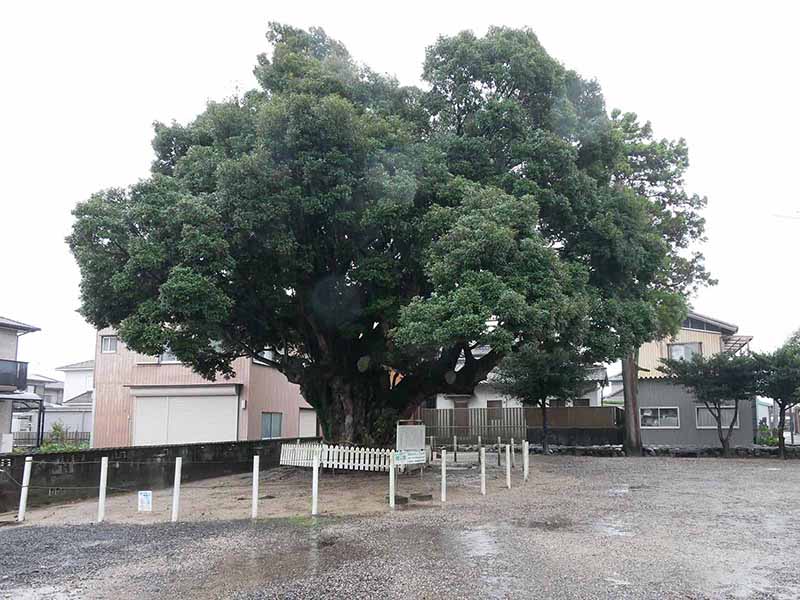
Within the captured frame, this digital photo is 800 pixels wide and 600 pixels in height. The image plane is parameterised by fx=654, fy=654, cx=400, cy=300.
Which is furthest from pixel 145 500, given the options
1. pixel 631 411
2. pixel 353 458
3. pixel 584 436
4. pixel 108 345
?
pixel 584 436

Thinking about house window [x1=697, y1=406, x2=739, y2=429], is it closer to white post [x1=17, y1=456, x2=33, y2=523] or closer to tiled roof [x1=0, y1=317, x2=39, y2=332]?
white post [x1=17, y1=456, x2=33, y2=523]

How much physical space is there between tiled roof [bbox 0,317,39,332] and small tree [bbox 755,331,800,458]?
2737cm

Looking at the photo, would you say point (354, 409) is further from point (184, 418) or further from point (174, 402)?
point (174, 402)

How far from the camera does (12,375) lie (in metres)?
24.7

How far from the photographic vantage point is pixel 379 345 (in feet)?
55.3

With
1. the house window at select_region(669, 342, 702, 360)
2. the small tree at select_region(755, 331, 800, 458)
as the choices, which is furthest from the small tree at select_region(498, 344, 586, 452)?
the house window at select_region(669, 342, 702, 360)

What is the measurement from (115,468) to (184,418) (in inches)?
392

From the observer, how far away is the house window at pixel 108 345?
85.3ft

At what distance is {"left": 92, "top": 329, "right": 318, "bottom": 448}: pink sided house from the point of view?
79.0ft

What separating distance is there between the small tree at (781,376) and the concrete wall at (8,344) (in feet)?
91.9

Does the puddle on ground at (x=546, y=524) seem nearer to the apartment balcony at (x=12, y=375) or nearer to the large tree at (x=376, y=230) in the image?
the large tree at (x=376, y=230)

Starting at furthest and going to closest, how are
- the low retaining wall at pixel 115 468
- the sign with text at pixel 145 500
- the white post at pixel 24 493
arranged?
the low retaining wall at pixel 115 468, the white post at pixel 24 493, the sign with text at pixel 145 500

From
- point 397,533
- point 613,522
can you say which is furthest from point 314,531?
point 613,522

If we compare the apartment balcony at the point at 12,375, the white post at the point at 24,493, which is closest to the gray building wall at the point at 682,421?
the white post at the point at 24,493
